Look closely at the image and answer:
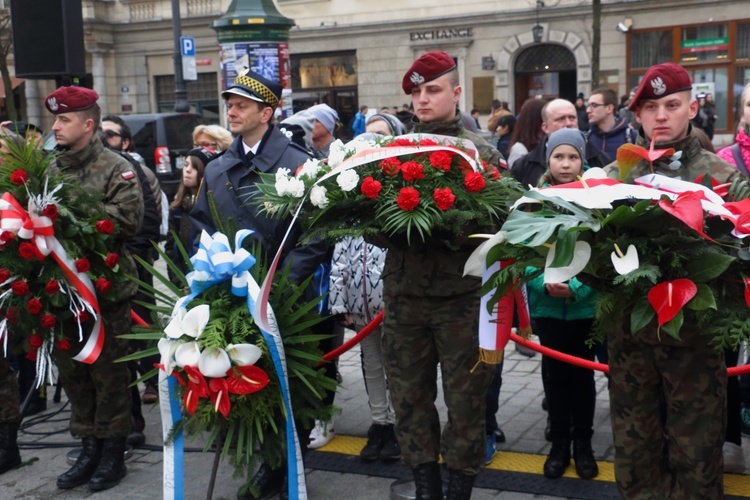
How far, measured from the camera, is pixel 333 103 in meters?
30.2

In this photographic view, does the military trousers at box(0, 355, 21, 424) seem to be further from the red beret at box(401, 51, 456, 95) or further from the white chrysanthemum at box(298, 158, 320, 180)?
the red beret at box(401, 51, 456, 95)

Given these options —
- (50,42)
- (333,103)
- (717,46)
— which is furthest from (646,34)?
(50,42)

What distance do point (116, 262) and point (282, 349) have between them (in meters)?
1.42

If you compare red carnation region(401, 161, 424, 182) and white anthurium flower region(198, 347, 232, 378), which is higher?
red carnation region(401, 161, 424, 182)

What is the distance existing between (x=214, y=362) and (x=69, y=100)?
2.15 meters

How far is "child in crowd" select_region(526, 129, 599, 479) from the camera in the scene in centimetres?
491

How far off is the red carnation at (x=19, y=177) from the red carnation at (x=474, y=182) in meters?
2.57

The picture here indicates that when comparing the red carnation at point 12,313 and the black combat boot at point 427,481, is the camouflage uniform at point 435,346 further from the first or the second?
the red carnation at point 12,313

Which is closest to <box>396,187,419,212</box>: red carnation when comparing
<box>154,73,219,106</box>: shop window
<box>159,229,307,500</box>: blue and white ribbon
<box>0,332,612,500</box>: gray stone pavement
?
<box>159,229,307,500</box>: blue and white ribbon

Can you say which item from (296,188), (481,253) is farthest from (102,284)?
(481,253)

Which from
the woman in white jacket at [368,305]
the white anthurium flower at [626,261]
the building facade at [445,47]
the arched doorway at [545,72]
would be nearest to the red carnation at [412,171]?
the white anthurium flower at [626,261]

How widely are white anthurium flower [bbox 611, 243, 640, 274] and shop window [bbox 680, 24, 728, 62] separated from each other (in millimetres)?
23325

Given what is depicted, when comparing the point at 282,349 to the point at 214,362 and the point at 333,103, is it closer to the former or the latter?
the point at 214,362

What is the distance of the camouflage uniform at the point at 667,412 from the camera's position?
362 centimetres
